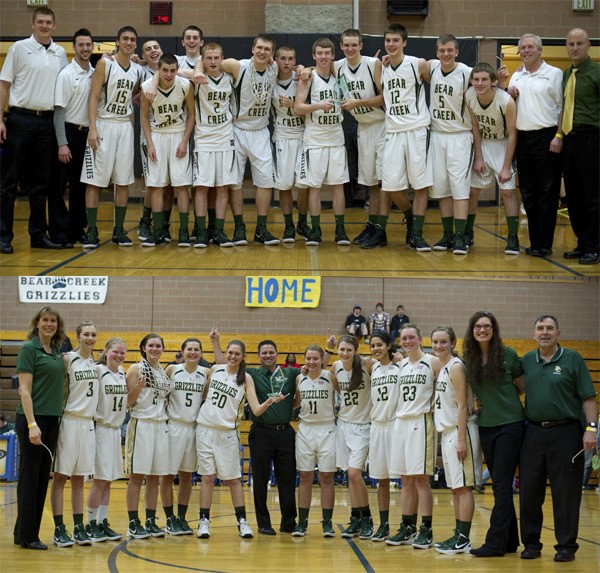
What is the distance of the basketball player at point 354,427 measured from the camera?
697 cm

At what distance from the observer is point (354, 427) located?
7082 millimetres

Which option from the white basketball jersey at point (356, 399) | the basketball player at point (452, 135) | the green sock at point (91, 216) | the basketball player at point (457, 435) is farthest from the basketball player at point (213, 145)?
the basketball player at point (457, 435)

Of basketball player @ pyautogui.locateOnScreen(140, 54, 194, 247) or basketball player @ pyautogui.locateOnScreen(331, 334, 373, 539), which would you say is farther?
basketball player @ pyautogui.locateOnScreen(140, 54, 194, 247)

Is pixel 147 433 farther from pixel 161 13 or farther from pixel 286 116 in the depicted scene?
pixel 161 13

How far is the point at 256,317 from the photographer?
13.9 m

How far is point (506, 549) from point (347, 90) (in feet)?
14.8

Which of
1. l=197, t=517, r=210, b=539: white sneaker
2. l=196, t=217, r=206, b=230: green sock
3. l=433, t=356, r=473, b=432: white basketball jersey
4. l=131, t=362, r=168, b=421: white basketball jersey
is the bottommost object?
l=197, t=517, r=210, b=539: white sneaker

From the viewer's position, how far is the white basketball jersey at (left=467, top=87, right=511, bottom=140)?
837 cm

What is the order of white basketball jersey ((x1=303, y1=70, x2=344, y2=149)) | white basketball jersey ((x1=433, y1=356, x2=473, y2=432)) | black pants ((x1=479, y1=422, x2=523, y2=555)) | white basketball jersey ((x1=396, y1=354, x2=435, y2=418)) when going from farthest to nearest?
white basketball jersey ((x1=303, y1=70, x2=344, y2=149))
white basketball jersey ((x1=396, y1=354, x2=435, y2=418))
white basketball jersey ((x1=433, y1=356, x2=473, y2=432))
black pants ((x1=479, y1=422, x2=523, y2=555))

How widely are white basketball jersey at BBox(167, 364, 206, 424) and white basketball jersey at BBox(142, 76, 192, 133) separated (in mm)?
2727

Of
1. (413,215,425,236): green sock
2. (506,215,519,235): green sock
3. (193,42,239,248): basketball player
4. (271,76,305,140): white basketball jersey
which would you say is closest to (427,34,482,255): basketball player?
(413,215,425,236): green sock

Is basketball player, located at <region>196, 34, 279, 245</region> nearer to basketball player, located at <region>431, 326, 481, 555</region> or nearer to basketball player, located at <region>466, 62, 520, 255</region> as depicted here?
basketball player, located at <region>466, 62, 520, 255</region>

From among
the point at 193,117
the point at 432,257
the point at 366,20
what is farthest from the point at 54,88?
the point at 366,20

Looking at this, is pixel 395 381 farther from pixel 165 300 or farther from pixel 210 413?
pixel 165 300
